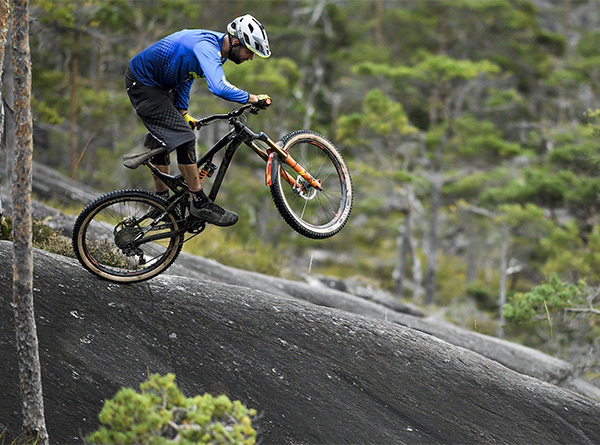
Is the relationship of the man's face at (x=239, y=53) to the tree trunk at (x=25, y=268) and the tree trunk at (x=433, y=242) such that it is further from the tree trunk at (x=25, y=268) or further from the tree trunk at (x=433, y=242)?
the tree trunk at (x=433, y=242)

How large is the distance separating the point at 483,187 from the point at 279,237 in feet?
40.8

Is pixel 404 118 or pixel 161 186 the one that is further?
pixel 404 118

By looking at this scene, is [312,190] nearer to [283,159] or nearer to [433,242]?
[283,159]

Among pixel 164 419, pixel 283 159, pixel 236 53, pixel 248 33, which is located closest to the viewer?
pixel 164 419

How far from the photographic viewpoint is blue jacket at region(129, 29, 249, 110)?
6137 millimetres

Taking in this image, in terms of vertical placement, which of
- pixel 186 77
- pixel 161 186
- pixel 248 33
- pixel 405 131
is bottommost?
pixel 161 186

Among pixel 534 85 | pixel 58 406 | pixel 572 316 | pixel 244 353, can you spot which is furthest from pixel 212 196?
pixel 534 85

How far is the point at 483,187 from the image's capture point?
36.1 m

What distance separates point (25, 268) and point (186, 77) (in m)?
2.52

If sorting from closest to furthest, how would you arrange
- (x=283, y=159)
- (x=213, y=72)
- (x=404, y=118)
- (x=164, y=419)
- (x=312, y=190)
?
1. (x=164, y=419)
2. (x=213, y=72)
3. (x=283, y=159)
4. (x=312, y=190)
5. (x=404, y=118)

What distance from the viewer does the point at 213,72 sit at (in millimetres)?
6105

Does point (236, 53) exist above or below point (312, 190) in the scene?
above

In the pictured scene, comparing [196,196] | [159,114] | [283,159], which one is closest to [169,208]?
[196,196]

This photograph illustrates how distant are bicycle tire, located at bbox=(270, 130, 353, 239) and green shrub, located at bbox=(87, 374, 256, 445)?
8.10ft
